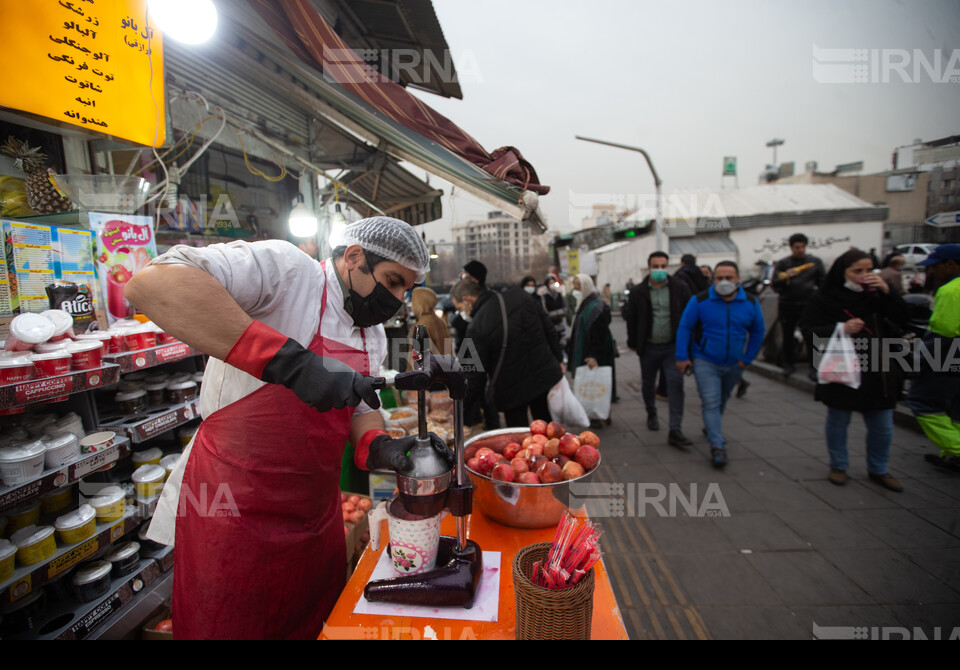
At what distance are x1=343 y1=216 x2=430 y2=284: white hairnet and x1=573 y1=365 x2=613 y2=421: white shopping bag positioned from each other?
4.41m

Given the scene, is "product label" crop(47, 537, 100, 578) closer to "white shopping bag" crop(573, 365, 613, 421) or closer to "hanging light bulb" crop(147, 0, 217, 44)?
"hanging light bulb" crop(147, 0, 217, 44)

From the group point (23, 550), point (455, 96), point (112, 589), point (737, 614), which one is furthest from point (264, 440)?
point (455, 96)

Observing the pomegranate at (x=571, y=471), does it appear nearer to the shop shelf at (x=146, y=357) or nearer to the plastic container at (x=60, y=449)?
the shop shelf at (x=146, y=357)

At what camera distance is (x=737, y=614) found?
2740 millimetres

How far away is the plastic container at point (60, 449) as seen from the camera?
2.05 meters

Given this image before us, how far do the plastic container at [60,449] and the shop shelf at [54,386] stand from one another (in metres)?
0.23

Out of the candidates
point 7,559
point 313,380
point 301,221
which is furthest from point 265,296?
point 301,221

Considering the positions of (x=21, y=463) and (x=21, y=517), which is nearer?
(x=21, y=463)

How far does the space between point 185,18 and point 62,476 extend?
9.25 ft

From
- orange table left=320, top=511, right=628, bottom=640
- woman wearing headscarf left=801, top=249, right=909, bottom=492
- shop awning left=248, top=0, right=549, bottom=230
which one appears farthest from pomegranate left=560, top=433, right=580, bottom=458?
woman wearing headscarf left=801, top=249, right=909, bottom=492

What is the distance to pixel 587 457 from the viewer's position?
218 cm

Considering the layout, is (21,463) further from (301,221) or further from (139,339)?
(301,221)

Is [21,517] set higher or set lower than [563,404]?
higher

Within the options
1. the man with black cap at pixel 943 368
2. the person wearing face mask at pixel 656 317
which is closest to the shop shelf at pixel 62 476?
the person wearing face mask at pixel 656 317
